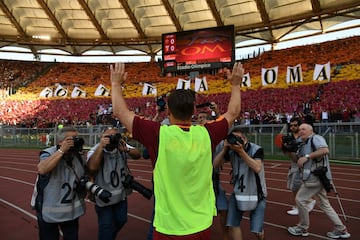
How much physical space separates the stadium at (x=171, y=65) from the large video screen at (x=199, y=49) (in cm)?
6

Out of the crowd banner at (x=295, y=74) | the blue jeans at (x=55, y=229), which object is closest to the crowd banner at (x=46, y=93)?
the crowd banner at (x=295, y=74)

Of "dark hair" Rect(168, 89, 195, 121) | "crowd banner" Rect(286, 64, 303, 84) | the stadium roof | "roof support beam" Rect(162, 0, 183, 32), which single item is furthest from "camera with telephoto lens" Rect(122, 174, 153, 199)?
"roof support beam" Rect(162, 0, 183, 32)

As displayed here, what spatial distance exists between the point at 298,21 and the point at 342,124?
60.9 feet

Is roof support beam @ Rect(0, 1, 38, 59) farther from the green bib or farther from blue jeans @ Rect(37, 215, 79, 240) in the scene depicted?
the green bib

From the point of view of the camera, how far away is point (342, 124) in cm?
1266

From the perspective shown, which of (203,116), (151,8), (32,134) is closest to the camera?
(203,116)

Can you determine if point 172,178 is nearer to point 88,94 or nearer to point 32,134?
point 32,134

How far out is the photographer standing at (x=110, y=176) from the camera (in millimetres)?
3582

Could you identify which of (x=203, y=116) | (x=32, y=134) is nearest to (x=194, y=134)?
(x=203, y=116)

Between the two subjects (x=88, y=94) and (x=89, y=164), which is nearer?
(x=89, y=164)

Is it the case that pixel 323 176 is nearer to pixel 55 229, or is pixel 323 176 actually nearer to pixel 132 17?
pixel 55 229

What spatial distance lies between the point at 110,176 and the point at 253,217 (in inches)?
64.6

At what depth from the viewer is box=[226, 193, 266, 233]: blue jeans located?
12.2 ft

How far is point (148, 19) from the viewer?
30.3 metres
